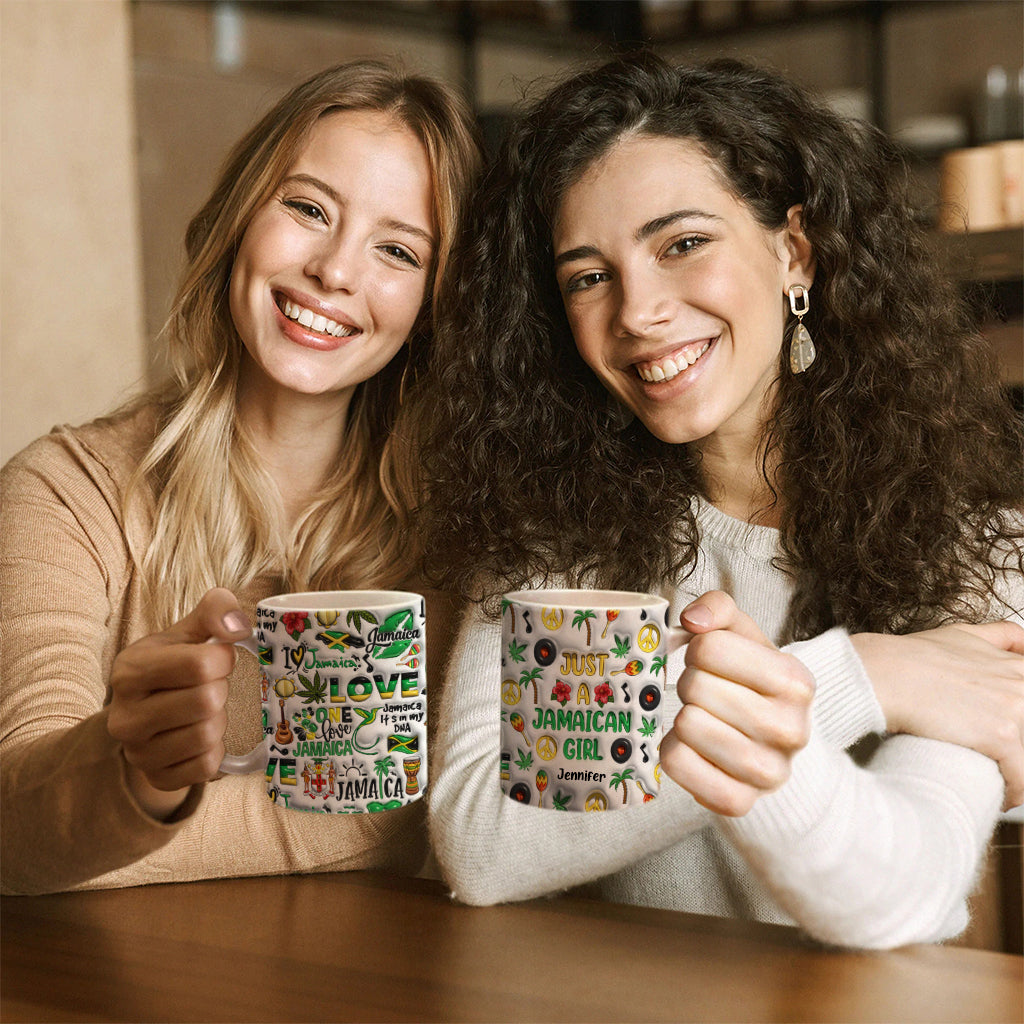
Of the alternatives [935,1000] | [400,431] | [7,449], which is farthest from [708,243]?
[7,449]

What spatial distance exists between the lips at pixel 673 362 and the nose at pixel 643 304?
0.03m

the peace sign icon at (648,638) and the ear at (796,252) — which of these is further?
the ear at (796,252)

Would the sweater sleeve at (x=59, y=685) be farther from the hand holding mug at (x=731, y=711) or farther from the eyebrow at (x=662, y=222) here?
the eyebrow at (x=662, y=222)

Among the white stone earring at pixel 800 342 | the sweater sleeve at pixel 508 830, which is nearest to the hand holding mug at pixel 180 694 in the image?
the sweater sleeve at pixel 508 830

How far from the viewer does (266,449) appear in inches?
55.6

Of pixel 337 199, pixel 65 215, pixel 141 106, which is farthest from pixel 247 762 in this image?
pixel 141 106

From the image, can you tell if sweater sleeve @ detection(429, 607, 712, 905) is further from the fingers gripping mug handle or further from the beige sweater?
the fingers gripping mug handle

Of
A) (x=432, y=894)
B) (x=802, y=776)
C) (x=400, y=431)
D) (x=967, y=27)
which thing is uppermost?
(x=967, y=27)

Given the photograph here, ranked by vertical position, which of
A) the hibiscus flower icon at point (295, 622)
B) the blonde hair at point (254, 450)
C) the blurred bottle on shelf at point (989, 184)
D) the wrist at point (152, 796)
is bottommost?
the wrist at point (152, 796)

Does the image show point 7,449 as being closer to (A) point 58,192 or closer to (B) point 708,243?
(A) point 58,192

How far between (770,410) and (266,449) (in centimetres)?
55

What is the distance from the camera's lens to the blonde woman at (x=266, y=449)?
1.12 meters

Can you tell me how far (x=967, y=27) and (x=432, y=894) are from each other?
3.29m

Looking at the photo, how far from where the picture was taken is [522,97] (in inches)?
53.6
